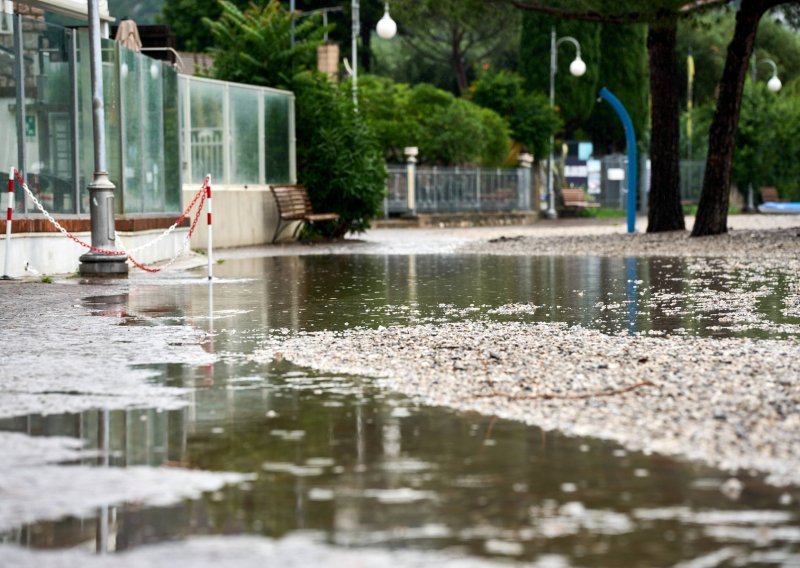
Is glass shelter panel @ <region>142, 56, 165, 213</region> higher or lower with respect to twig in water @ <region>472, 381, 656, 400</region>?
higher

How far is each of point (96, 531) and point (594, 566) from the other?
179cm

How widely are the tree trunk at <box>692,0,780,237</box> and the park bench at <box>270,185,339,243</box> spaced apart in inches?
323

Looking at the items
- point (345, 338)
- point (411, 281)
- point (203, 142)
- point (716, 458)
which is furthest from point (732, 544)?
point (203, 142)

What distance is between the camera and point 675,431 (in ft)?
23.7

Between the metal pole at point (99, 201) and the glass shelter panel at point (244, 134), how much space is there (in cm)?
1084

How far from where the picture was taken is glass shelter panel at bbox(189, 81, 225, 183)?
94.3ft

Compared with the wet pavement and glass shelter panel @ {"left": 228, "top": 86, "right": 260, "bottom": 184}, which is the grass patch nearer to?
glass shelter panel @ {"left": 228, "top": 86, "right": 260, "bottom": 184}

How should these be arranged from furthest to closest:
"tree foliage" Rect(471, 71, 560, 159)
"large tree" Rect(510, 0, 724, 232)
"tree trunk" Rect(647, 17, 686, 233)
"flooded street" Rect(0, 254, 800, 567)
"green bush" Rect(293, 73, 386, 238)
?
"tree foliage" Rect(471, 71, 560, 159) < "green bush" Rect(293, 73, 386, 238) < "tree trunk" Rect(647, 17, 686, 233) < "large tree" Rect(510, 0, 724, 232) < "flooded street" Rect(0, 254, 800, 567)

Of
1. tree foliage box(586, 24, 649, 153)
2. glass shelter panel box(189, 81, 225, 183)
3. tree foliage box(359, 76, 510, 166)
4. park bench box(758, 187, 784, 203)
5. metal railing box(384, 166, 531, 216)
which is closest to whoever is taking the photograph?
glass shelter panel box(189, 81, 225, 183)

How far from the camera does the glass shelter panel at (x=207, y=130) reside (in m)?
28.7

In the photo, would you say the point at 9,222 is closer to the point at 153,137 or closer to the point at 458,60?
the point at 153,137

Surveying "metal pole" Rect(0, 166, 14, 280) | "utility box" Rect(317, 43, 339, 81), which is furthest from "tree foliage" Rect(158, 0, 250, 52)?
"metal pole" Rect(0, 166, 14, 280)

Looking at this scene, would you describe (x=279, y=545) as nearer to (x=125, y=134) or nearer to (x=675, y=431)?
(x=675, y=431)

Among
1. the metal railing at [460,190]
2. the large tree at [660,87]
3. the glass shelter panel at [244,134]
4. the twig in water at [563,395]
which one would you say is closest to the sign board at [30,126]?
the glass shelter panel at [244,134]
